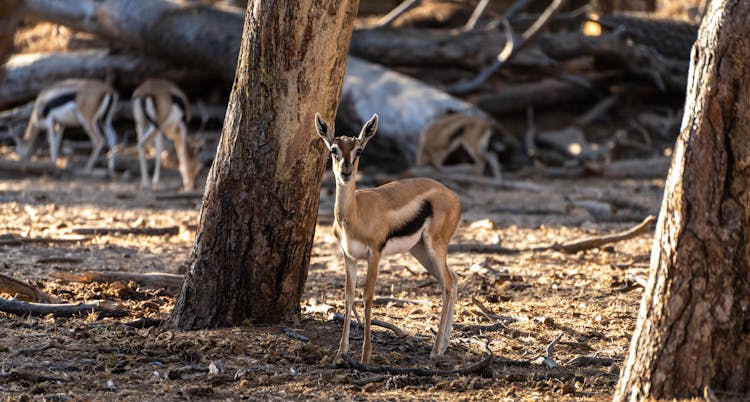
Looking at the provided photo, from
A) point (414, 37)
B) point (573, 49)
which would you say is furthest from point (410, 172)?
point (573, 49)

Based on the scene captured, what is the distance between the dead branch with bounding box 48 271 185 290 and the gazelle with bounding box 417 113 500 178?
7.61 m

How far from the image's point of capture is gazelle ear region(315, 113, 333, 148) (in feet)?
17.3

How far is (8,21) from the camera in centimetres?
217

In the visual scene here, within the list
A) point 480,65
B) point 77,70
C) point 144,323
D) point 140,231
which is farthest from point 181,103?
point 144,323

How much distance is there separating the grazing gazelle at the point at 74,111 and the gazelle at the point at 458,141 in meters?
5.02

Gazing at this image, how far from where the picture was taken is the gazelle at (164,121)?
14391 millimetres

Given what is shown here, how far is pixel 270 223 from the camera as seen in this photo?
223 inches

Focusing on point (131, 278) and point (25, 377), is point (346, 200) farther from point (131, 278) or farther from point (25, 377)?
point (131, 278)

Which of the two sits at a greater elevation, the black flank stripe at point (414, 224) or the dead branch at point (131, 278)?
the black flank stripe at point (414, 224)

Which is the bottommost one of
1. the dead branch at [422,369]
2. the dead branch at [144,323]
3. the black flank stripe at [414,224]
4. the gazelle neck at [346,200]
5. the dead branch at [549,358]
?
the dead branch at [144,323]

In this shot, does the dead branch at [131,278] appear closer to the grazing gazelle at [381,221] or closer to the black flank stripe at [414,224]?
the grazing gazelle at [381,221]

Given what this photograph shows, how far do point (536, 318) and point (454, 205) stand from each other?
42.3 inches

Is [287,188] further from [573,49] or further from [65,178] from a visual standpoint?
[573,49]

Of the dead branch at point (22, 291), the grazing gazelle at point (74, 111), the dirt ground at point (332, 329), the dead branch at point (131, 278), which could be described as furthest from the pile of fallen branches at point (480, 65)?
the dead branch at point (22, 291)
